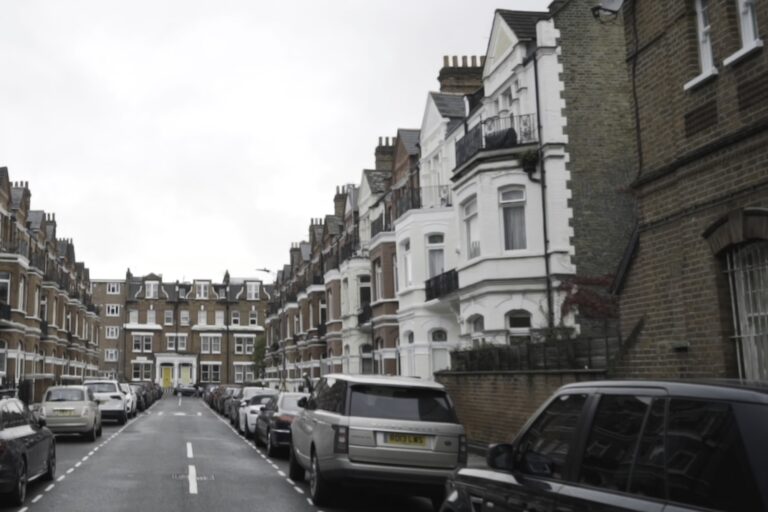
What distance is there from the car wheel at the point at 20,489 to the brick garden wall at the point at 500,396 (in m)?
8.64

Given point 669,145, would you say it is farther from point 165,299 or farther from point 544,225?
point 165,299

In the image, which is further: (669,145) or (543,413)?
(669,145)

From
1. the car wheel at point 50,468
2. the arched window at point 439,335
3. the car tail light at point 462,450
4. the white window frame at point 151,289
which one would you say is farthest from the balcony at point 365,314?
the white window frame at point 151,289

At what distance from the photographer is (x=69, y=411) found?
75.4 feet

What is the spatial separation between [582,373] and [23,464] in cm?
877

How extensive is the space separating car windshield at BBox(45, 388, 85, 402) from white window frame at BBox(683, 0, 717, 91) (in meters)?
19.2

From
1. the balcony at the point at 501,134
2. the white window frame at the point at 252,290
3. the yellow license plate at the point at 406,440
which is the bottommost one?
the yellow license plate at the point at 406,440

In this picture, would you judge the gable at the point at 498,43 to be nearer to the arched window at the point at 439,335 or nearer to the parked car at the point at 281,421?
the arched window at the point at 439,335

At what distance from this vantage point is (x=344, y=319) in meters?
42.6

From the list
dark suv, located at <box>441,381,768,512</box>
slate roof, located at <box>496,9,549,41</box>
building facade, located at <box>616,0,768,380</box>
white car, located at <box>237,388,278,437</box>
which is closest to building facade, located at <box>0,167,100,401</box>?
white car, located at <box>237,388,278,437</box>

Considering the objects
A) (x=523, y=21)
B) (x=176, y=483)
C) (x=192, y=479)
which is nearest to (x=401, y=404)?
(x=176, y=483)

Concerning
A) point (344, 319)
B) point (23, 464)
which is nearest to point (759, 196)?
point (23, 464)

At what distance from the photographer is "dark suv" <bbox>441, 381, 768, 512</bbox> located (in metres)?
3.38

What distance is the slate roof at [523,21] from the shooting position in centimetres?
2373
